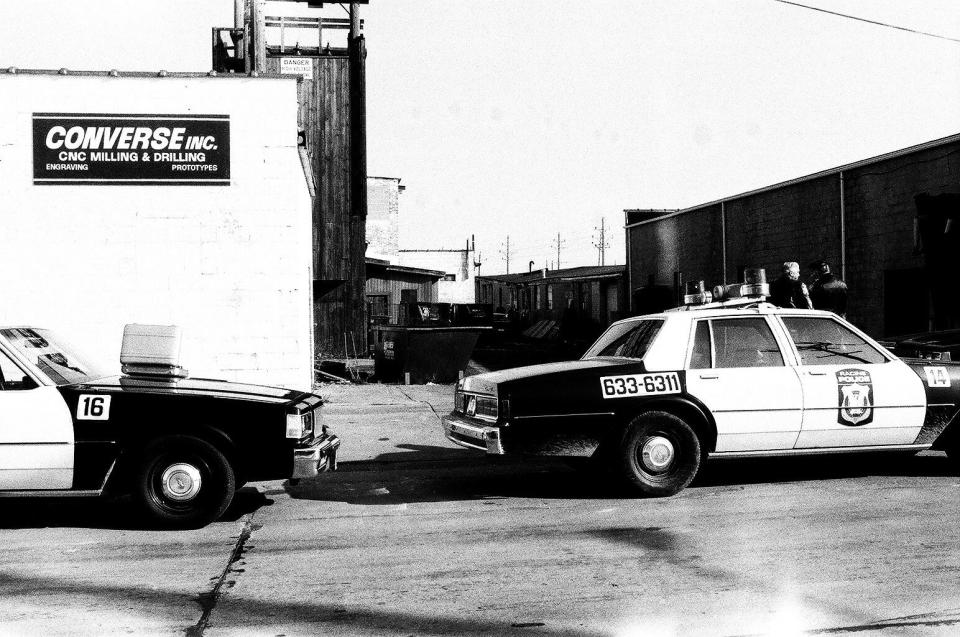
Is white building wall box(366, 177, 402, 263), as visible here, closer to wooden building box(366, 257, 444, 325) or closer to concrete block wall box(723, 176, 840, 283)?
wooden building box(366, 257, 444, 325)

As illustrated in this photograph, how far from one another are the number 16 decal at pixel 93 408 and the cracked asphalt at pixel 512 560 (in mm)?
810

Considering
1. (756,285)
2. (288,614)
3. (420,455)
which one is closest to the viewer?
(288,614)

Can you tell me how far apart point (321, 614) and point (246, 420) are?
2.40m

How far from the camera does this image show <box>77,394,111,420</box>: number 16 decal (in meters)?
6.83

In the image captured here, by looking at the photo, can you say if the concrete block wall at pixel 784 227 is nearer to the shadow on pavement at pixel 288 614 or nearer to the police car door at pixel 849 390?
the police car door at pixel 849 390

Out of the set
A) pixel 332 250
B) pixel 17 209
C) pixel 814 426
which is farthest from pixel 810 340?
pixel 332 250

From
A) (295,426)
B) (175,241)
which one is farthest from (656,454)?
(175,241)

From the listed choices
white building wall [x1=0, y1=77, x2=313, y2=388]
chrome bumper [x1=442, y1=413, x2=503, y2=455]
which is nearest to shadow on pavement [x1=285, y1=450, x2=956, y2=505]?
chrome bumper [x1=442, y1=413, x2=503, y2=455]

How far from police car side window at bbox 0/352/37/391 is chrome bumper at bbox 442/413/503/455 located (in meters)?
3.22

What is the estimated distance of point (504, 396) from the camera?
760cm

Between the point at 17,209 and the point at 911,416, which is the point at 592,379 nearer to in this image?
the point at 911,416

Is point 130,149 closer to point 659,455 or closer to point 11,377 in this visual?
point 11,377

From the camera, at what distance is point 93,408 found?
6844 millimetres

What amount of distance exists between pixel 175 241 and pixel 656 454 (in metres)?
8.83
